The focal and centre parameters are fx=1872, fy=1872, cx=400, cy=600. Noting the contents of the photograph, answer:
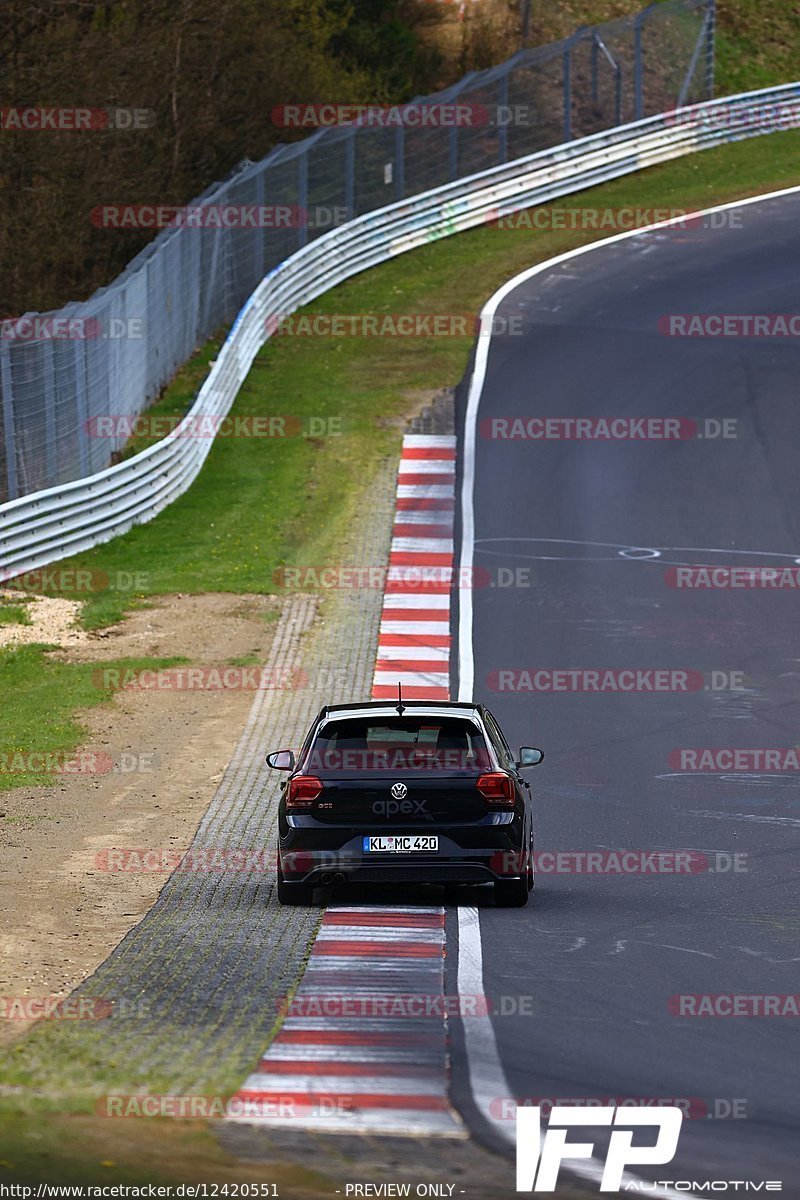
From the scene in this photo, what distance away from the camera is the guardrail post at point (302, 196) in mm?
40281

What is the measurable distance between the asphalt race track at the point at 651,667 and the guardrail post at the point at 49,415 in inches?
241

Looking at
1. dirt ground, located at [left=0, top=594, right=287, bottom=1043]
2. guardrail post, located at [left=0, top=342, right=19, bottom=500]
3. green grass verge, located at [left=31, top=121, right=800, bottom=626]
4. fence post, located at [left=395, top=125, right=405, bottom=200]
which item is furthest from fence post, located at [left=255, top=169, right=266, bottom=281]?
dirt ground, located at [left=0, top=594, right=287, bottom=1043]

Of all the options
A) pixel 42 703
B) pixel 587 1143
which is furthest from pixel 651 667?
pixel 587 1143

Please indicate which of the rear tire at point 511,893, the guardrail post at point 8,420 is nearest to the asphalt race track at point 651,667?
the rear tire at point 511,893

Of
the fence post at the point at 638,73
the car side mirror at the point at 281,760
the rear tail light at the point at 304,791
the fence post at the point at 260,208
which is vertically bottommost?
the rear tail light at the point at 304,791

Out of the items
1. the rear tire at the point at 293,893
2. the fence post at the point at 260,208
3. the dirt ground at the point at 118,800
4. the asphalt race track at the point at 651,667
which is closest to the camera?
the asphalt race track at the point at 651,667

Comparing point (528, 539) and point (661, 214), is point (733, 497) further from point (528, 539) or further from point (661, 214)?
point (661, 214)

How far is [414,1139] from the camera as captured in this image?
24.0ft

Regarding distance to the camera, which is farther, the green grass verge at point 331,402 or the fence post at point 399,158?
the fence post at point 399,158

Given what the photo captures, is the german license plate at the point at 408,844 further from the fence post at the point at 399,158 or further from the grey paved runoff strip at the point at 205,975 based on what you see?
the fence post at the point at 399,158

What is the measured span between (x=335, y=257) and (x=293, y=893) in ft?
100

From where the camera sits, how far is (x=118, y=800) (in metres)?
16.4

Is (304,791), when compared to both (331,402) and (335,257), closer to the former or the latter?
(331,402)

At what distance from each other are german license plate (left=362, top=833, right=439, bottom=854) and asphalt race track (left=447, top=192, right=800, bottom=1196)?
56cm
